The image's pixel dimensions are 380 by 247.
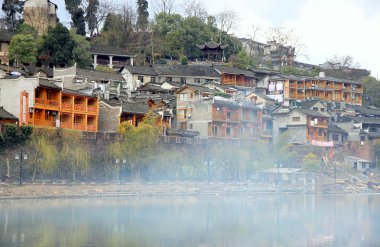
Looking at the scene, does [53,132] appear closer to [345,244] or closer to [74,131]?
[74,131]

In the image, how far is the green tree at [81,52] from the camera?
6412cm

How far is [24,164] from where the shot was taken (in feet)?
137

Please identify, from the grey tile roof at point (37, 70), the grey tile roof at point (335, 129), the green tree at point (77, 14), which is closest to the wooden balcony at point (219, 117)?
the grey tile roof at point (335, 129)

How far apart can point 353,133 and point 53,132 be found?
3309 centimetres

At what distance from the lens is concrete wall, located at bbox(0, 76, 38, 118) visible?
45.8m

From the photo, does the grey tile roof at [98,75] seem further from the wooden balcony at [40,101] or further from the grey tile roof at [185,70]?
the wooden balcony at [40,101]

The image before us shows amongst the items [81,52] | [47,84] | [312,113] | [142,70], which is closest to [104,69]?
[81,52]

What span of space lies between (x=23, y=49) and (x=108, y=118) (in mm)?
13200

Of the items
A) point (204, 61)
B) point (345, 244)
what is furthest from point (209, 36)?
point (345, 244)

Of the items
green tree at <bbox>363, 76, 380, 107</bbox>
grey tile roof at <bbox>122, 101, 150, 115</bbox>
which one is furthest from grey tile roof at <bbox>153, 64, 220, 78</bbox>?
green tree at <bbox>363, 76, 380, 107</bbox>

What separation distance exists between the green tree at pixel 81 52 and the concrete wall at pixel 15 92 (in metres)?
17.8

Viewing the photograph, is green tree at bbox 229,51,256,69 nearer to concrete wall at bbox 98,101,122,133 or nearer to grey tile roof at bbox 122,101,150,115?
grey tile roof at bbox 122,101,150,115

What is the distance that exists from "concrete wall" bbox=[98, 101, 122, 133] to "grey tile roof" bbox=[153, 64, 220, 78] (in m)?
17.0

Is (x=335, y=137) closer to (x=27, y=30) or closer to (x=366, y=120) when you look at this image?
(x=366, y=120)
